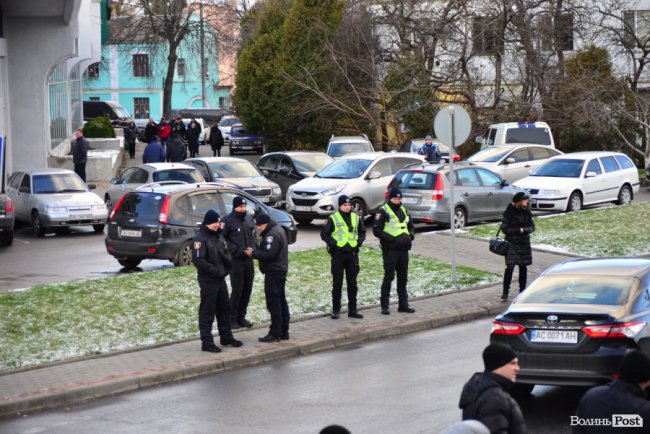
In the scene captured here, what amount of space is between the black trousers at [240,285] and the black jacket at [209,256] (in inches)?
36.8

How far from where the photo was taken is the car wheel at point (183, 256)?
18.9m

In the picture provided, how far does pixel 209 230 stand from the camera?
1323 centimetres

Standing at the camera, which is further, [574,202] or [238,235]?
[574,202]

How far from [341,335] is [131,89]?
72263 mm

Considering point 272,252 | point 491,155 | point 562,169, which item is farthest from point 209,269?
point 491,155

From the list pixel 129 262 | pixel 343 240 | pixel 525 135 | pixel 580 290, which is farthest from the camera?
pixel 525 135

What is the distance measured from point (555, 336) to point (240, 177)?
19663 millimetres

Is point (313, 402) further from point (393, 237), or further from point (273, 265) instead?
point (393, 237)

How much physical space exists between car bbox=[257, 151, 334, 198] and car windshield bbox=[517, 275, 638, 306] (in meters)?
20.3

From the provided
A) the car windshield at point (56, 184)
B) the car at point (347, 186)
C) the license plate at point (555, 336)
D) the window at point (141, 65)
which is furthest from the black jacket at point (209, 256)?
the window at point (141, 65)

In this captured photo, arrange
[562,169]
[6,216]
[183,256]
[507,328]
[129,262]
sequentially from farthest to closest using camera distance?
[562,169] < [6,216] < [129,262] < [183,256] < [507,328]

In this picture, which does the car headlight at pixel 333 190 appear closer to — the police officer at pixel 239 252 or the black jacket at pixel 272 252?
the police officer at pixel 239 252

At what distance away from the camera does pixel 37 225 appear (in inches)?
1009

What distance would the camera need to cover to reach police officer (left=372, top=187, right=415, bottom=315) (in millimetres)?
15367
